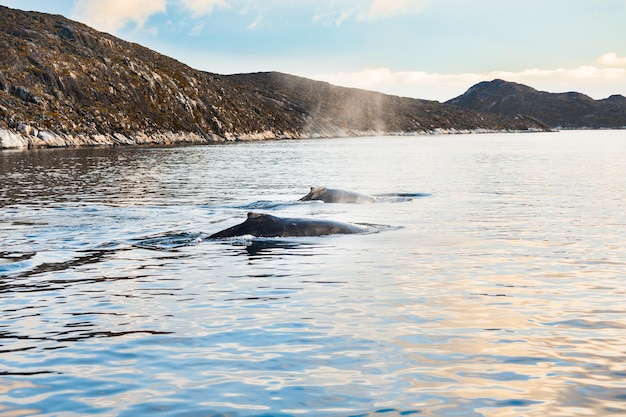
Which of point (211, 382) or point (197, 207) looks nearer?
point (211, 382)

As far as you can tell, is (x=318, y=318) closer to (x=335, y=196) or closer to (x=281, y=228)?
(x=281, y=228)

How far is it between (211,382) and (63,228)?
1859 cm

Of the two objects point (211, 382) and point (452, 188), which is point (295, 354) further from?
point (452, 188)

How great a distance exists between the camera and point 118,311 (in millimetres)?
13422

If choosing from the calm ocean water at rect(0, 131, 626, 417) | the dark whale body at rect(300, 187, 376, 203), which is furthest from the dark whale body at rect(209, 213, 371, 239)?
the dark whale body at rect(300, 187, 376, 203)

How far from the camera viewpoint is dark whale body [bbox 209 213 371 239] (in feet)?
77.0

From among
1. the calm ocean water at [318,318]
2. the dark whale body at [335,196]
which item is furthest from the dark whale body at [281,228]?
the dark whale body at [335,196]

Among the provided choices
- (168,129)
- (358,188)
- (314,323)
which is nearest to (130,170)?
(358,188)

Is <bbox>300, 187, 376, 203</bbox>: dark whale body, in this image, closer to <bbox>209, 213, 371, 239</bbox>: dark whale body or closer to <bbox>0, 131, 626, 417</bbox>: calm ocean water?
<bbox>0, 131, 626, 417</bbox>: calm ocean water

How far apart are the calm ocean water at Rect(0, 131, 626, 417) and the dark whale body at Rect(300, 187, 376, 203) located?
6878 millimetres

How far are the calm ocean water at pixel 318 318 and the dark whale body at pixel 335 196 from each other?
271 inches

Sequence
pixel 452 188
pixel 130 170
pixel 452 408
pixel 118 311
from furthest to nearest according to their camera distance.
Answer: pixel 130 170 < pixel 452 188 < pixel 118 311 < pixel 452 408

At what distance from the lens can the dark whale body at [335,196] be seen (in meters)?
35.8

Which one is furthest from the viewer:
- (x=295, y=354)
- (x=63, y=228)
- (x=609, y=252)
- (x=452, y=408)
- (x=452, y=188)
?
(x=452, y=188)
